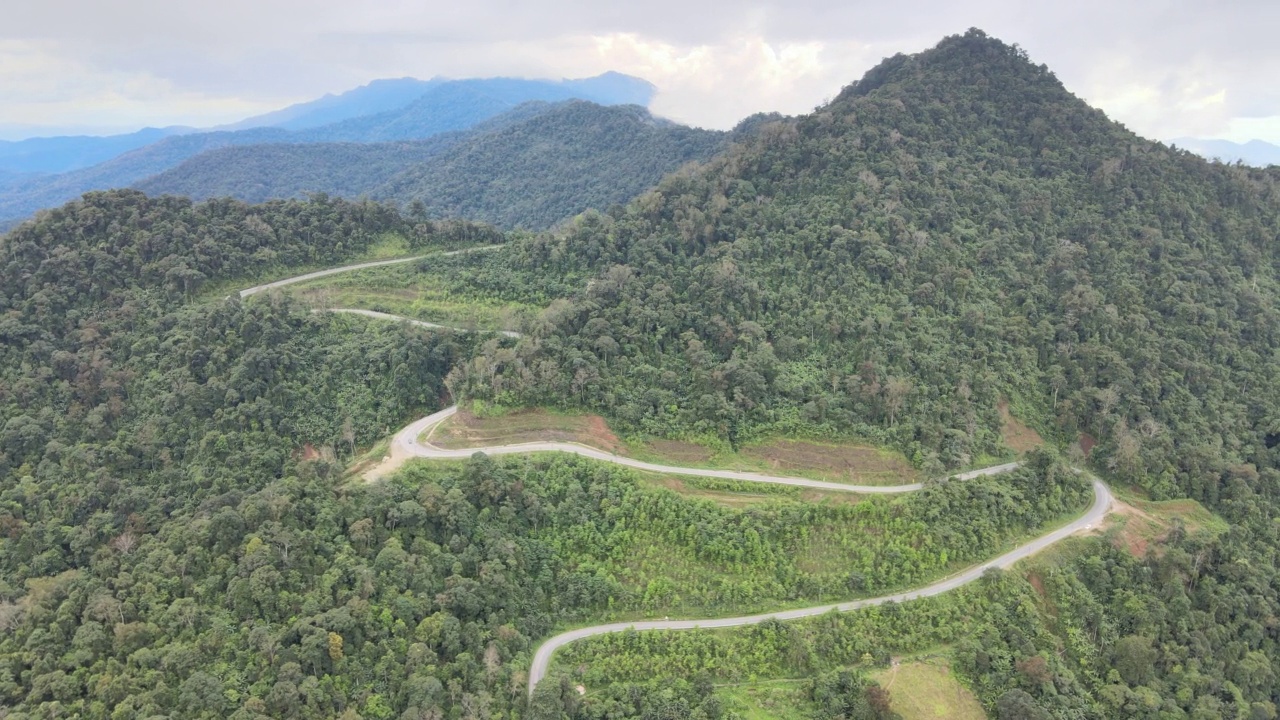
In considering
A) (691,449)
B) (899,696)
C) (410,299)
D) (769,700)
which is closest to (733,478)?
(691,449)

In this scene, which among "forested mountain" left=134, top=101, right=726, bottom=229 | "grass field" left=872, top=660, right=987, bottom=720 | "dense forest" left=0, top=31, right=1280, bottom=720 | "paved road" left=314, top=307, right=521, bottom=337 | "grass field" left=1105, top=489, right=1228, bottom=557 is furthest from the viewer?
"forested mountain" left=134, top=101, right=726, bottom=229

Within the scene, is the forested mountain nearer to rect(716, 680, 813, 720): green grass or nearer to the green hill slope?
the green hill slope

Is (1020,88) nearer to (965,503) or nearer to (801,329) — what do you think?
(801,329)

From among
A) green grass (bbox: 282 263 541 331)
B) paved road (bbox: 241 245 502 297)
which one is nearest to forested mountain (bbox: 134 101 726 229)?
paved road (bbox: 241 245 502 297)

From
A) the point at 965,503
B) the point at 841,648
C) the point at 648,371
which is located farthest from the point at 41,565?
the point at 965,503

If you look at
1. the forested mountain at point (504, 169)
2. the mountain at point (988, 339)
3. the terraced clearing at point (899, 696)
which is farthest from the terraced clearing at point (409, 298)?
the forested mountain at point (504, 169)
